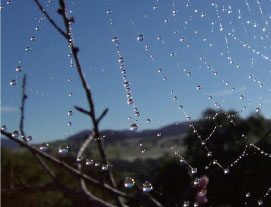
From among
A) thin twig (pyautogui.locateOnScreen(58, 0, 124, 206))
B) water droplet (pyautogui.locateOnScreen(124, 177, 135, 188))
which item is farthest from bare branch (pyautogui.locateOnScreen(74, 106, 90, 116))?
water droplet (pyautogui.locateOnScreen(124, 177, 135, 188))

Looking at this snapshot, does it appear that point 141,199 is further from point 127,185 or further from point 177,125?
point 177,125

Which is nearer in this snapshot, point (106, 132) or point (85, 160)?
point (85, 160)

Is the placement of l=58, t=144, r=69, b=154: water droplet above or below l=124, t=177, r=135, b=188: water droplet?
above

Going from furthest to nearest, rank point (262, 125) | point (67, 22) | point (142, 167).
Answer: point (262, 125), point (142, 167), point (67, 22)

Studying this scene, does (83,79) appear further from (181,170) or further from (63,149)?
(181,170)

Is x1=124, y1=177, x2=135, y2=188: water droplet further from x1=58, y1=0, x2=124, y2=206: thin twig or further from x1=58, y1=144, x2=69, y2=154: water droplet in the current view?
x1=58, y1=144, x2=69, y2=154: water droplet

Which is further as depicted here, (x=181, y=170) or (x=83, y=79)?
(x=181, y=170)

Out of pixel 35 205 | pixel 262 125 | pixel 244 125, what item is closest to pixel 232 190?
pixel 244 125

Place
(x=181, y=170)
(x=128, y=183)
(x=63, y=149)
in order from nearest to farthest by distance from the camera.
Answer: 1. (x=128, y=183)
2. (x=63, y=149)
3. (x=181, y=170)

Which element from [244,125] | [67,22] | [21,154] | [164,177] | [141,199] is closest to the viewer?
[141,199]

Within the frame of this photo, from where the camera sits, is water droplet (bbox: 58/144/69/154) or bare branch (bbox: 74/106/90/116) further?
water droplet (bbox: 58/144/69/154)

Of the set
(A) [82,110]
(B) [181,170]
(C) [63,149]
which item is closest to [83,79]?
(A) [82,110]
